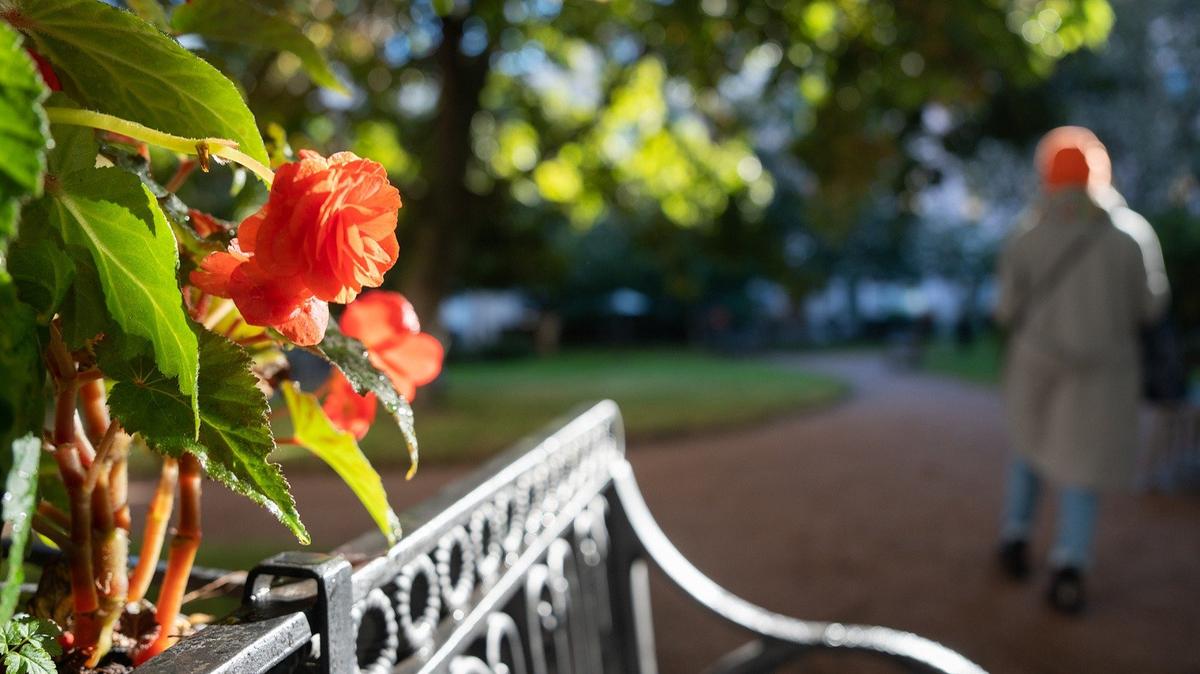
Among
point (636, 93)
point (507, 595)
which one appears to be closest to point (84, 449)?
point (507, 595)

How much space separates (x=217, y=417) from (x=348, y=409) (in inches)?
12.7

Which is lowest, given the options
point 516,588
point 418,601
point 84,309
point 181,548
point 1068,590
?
point 1068,590

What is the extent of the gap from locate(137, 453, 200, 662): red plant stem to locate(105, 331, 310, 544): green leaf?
21cm

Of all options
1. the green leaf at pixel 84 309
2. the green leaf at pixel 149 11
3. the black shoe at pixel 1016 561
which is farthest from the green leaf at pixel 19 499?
the black shoe at pixel 1016 561

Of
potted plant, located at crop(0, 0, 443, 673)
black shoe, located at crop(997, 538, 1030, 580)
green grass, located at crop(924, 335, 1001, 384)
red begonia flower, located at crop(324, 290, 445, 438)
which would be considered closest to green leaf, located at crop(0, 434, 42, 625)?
potted plant, located at crop(0, 0, 443, 673)

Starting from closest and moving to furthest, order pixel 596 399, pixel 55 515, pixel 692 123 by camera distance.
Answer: pixel 55 515 < pixel 692 123 < pixel 596 399

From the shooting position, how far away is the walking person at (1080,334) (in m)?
4.30

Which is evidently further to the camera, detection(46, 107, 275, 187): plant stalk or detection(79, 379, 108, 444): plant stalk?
detection(79, 379, 108, 444): plant stalk

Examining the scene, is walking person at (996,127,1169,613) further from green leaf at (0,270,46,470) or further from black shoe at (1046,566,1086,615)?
green leaf at (0,270,46,470)

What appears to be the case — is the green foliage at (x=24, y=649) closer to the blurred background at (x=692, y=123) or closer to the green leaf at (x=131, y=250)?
the green leaf at (x=131, y=250)

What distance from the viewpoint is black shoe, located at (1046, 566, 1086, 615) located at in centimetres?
436

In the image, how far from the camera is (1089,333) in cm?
432

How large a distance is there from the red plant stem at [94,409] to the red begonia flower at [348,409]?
194 mm

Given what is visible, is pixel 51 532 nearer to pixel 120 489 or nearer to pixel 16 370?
pixel 120 489
